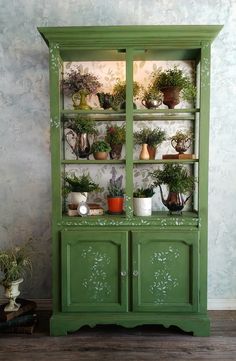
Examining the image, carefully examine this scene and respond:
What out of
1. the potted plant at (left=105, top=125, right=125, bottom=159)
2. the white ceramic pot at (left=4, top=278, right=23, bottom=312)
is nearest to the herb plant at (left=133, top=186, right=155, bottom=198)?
the potted plant at (left=105, top=125, right=125, bottom=159)

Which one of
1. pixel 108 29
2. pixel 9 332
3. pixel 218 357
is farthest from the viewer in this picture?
pixel 9 332

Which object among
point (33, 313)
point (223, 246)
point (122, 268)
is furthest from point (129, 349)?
point (223, 246)

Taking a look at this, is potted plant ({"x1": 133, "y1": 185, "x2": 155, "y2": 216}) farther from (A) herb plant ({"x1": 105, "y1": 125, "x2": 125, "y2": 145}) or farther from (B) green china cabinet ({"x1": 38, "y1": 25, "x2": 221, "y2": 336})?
(A) herb plant ({"x1": 105, "y1": 125, "x2": 125, "y2": 145})

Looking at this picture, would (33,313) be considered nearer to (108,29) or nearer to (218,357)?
(218,357)

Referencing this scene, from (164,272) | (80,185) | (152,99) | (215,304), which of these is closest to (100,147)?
(80,185)

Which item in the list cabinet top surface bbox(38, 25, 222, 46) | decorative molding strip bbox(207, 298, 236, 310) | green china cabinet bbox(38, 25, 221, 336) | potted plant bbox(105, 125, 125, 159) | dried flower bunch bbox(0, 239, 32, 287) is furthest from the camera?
decorative molding strip bbox(207, 298, 236, 310)

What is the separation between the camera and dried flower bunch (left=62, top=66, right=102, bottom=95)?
2.86 m

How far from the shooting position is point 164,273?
2.71 metres

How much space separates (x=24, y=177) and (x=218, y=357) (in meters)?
2.21

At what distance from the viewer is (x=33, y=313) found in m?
2.91

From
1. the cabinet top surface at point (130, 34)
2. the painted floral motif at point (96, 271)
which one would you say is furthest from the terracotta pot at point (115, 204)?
the cabinet top surface at point (130, 34)

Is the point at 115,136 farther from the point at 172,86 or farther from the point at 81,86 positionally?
the point at 172,86

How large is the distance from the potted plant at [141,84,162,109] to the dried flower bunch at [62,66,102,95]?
1.46ft

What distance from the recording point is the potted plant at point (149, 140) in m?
2.87
